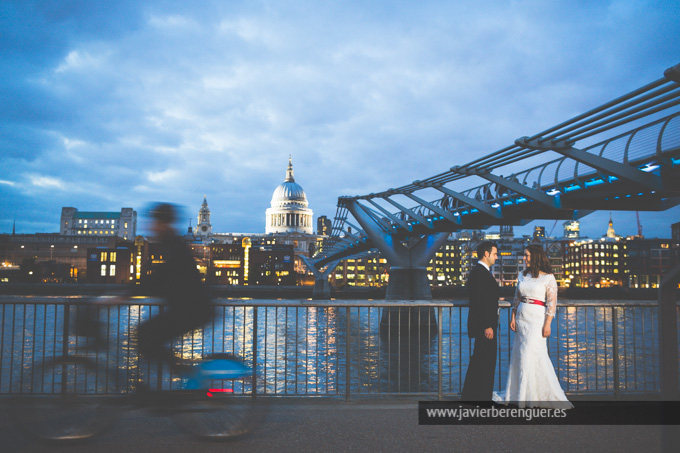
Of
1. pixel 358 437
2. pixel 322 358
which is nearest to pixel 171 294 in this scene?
pixel 358 437

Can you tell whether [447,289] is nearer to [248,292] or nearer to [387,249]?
[248,292]

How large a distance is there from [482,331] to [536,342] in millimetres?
524

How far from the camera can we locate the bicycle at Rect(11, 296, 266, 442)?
4.50 metres

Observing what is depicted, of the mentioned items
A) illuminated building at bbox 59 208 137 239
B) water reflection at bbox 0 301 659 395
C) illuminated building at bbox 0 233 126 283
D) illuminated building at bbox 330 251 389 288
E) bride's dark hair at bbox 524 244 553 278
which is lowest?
water reflection at bbox 0 301 659 395

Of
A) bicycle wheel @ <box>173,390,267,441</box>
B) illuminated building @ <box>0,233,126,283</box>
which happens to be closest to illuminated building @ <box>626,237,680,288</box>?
illuminated building @ <box>0,233,126,283</box>

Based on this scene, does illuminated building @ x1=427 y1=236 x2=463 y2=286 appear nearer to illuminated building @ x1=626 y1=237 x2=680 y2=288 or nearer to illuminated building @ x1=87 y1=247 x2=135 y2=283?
illuminated building @ x1=626 y1=237 x2=680 y2=288

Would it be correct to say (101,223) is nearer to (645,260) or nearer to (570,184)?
(645,260)

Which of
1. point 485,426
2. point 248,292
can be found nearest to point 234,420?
point 485,426

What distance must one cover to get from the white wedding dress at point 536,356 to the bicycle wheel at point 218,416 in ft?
8.66

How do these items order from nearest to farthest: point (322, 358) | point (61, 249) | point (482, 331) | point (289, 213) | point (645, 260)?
point (482, 331), point (322, 358), point (61, 249), point (645, 260), point (289, 213)

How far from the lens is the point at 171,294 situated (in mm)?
4613

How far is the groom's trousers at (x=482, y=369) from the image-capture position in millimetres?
5797

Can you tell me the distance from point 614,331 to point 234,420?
4432 mm

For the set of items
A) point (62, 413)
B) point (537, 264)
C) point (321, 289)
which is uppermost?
point (537, 264)
